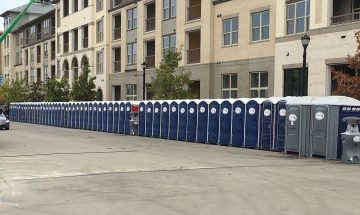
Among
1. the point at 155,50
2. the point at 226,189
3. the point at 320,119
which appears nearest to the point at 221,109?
the point at 320,119

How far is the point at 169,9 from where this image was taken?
131ft

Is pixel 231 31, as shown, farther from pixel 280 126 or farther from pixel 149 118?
pixel 280 126

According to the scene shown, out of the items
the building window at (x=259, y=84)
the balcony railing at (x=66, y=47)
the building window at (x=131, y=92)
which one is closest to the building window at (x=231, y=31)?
the building window at (x=259, y=84)

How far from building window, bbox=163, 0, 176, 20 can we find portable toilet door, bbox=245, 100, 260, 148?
19.9 meters

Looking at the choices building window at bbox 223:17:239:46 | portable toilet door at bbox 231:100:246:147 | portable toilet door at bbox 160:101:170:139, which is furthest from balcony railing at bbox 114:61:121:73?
portable toilet door at bbox 231:100:246:147

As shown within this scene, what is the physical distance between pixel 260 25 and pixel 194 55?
7.26 m

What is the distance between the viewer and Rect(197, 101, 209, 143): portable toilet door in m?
23.6

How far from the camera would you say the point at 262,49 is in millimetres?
30844

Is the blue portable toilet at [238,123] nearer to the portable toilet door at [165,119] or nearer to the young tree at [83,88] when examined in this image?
the portable toilet door at [165,119]

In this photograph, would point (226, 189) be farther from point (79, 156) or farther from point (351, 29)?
point (351, 29)

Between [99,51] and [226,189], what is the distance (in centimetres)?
4267

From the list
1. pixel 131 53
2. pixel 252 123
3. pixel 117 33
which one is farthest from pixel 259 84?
pixel 117 33

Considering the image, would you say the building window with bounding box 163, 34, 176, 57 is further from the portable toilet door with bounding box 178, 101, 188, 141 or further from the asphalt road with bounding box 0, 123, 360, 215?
the asphalt road with bounding box 0, 123, 360, 215

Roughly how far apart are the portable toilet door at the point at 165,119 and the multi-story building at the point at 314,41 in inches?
252
